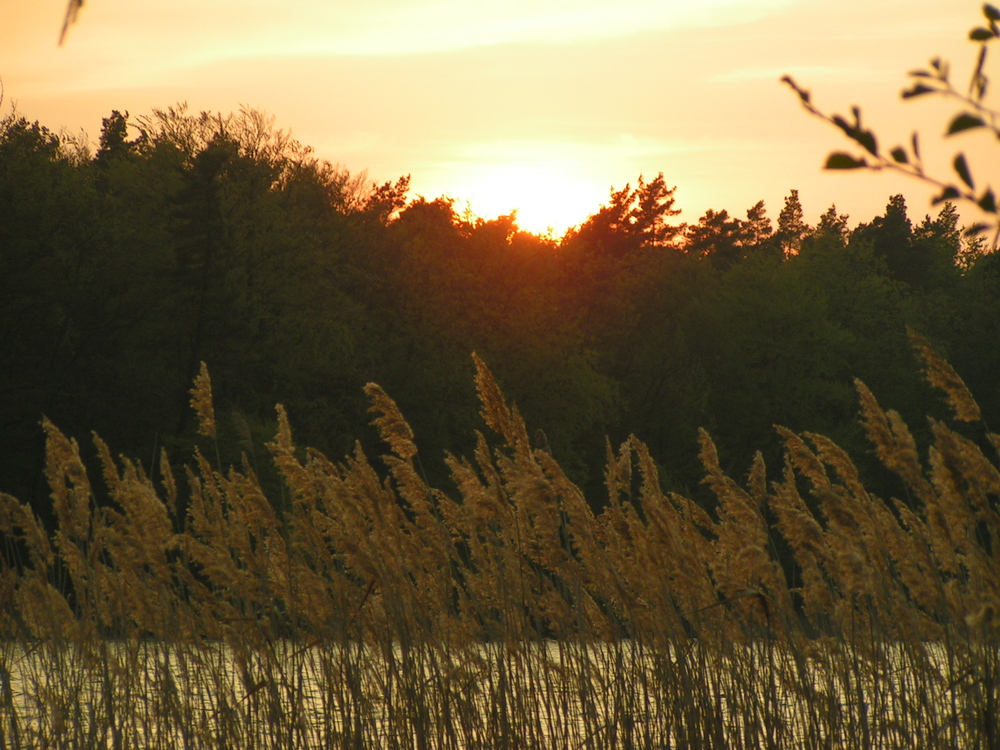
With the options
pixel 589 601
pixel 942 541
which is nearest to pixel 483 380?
pixel 589 601

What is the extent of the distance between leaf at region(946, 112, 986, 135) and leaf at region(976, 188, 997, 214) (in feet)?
0.30

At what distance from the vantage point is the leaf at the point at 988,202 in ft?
4.79

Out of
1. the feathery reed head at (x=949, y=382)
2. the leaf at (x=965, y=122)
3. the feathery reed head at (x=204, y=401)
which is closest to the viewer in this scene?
the leaf at (x=965, y=122)

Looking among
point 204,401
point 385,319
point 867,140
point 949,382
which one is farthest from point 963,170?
point 385,319

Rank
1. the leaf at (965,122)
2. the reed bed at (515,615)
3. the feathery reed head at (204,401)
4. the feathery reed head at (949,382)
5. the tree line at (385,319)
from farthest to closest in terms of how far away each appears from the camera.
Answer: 1. the tree line at (385,319)
2. the feathery reed head at (204,401)
3. the reed bed at (515,615)
4. the feathery reed head at (949,382)
5. the leaf at (965,122)

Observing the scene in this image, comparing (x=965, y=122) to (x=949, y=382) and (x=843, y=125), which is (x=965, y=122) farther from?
(x=949, y=382)

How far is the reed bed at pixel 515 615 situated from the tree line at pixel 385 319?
15.6 metres

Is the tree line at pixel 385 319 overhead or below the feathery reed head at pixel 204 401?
overhead

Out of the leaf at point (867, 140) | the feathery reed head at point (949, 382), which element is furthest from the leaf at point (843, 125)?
the feathery reed head at point (949, 382)

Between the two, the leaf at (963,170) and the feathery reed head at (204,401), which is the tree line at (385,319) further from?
the leaf at (963,170)

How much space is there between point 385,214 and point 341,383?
1304 centimetres

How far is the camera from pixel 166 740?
470 cm

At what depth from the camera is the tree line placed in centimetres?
2464

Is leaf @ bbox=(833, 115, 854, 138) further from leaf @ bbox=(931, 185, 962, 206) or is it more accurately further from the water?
the water
